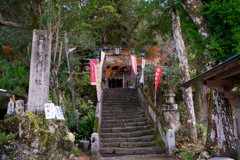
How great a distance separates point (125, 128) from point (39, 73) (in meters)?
5.27

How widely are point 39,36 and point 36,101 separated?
3.06 m

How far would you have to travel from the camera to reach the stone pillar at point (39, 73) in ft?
24.2

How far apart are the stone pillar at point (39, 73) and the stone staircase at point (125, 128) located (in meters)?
3.63

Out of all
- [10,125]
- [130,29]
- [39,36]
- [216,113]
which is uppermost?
[130,29]

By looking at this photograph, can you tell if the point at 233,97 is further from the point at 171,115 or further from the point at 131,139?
the point at 131,139

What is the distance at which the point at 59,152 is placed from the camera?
689cm

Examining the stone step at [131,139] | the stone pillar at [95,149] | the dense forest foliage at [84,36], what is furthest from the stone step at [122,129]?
the stone pillar at [95,149]

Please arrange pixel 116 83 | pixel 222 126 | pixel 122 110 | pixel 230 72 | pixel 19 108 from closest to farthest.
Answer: pixel 230 72
pixel 222 126
pixel 19 108
pixel 122 110
pixel 116 83

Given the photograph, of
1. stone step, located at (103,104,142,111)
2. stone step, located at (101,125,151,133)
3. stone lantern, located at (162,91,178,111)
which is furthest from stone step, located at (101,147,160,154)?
stone step, located at (103,104,142,111)

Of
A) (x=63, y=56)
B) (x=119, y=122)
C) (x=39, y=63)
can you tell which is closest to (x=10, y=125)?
(x=39, y=63)

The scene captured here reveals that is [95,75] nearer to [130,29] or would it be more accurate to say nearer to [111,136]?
[111,136]

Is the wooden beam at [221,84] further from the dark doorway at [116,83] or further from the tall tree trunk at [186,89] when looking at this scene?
the dark doorway at [116,83]

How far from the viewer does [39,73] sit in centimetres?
763

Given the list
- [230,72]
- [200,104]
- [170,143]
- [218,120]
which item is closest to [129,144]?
[170,143]
